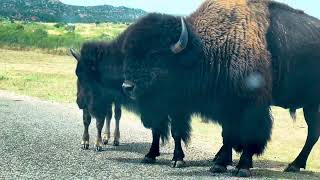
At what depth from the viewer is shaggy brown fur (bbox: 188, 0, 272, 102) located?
1018cm

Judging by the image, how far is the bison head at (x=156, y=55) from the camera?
1052cm

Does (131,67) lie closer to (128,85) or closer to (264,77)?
(128,85)

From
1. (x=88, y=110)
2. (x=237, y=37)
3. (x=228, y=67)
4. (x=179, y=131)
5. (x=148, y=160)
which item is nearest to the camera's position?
(x=228, y=67)

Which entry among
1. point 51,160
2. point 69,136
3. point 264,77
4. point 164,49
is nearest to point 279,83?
point 264,77

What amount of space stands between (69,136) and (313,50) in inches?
236

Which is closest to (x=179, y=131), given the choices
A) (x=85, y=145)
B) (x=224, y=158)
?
(x=224, y=158)

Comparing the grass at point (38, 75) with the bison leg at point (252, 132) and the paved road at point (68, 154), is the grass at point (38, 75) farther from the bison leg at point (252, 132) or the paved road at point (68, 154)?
the bison leg at point (252, 132)

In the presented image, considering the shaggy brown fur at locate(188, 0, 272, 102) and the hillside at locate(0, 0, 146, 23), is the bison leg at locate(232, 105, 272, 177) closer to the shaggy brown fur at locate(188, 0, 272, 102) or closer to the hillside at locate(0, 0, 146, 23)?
the shaggy brown fur at locate(188, 0, 272, 102)

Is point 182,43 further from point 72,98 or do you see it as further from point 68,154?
point 72,98

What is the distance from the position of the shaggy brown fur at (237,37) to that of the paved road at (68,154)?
1601mm

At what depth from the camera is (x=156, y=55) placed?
1061cm

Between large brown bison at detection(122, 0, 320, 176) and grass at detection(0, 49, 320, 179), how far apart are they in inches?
35.3

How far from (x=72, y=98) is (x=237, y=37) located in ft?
55.4

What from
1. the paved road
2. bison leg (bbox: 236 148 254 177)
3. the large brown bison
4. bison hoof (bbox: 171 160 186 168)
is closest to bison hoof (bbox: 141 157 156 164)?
the paved road
